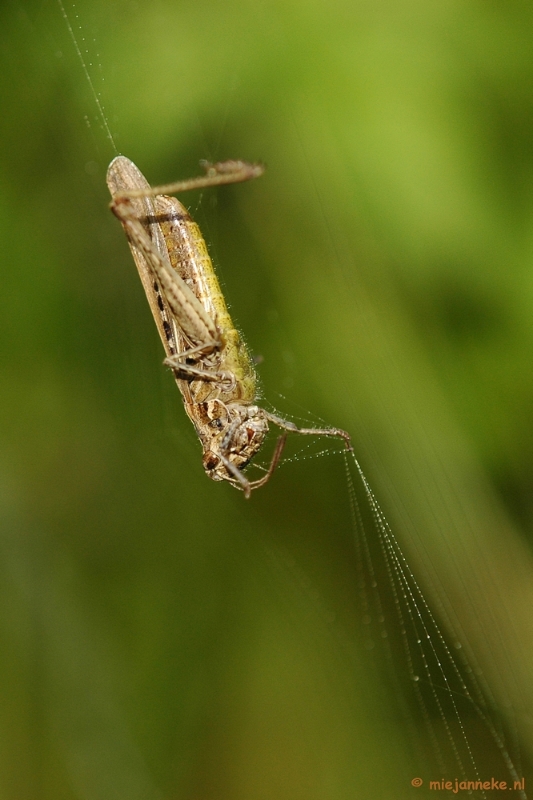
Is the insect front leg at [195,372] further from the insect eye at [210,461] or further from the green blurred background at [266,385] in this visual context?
the green blurred background at [266,385]

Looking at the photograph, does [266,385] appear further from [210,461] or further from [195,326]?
[195,326]

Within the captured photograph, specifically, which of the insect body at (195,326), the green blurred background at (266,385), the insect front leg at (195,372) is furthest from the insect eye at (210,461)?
the green blurred background at (266,385)

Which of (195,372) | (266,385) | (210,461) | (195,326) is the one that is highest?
(195,326)

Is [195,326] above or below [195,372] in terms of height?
above

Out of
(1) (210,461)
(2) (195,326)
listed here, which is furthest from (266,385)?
(2) (195,326)

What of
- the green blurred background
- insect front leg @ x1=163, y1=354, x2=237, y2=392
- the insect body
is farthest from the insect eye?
the green blurred background

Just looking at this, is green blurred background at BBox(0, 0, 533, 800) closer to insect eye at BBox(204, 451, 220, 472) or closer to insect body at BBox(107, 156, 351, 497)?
insect body at BBox(107, 156, 351, 497)

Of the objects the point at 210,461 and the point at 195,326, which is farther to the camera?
the point at 210,461
